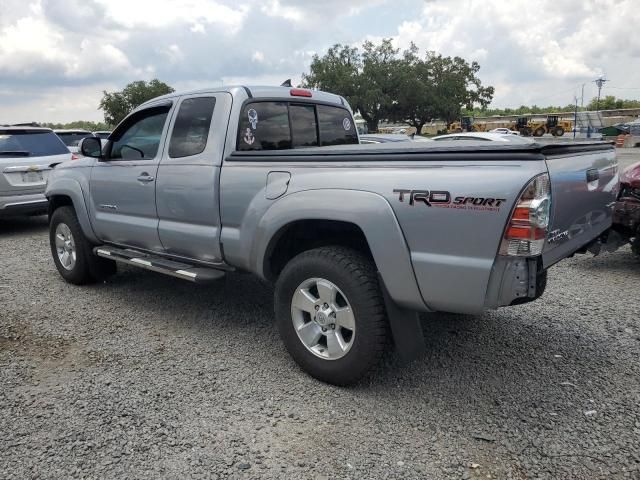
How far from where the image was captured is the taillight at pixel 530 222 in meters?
2.54

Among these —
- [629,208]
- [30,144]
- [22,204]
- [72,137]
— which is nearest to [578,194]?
[629,208]

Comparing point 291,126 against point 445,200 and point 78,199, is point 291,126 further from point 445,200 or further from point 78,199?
point 78,199

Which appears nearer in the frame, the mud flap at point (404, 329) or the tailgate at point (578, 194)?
the tailgate at point (578, 194)

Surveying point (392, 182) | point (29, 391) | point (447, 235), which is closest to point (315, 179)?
point (392, 182)

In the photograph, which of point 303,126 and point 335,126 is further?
point 335,126

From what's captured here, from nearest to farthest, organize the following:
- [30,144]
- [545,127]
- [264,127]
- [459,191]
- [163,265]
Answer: [459,191] < [264,127] < [163,265] < [30,144] < [545,127]

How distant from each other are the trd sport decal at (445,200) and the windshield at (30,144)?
8051mm

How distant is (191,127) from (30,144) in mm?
6187

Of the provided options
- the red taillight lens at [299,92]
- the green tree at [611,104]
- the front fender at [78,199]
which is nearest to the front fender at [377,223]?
the red taillight lens at [299,92]

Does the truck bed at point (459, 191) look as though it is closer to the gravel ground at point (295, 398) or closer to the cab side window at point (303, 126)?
the gravel ground at point (295, 398)

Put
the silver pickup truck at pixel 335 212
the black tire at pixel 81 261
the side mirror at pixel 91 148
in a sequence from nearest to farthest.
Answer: the silver pickup truck at pixel 335 212, the side mirror at pixel 91 148, the black tire at pixel 81 261

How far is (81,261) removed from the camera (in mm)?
5449

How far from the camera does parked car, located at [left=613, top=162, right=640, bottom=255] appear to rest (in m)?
5.52

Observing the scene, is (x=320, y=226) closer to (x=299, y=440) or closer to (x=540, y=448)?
(x=299, y=440)
